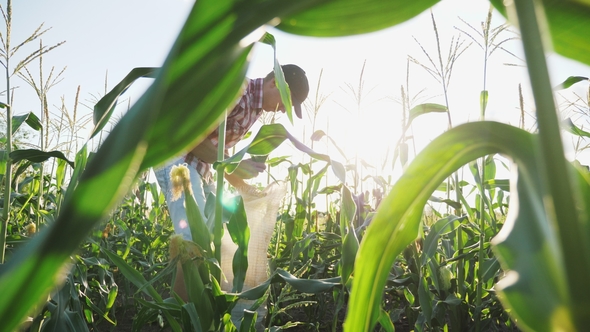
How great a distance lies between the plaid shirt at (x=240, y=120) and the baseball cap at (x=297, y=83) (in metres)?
0.42

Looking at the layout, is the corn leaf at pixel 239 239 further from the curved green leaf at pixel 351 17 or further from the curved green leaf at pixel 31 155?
the curved green leaf at pixel 351 17

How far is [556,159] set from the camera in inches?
9.4

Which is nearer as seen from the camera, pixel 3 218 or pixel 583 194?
pixel 583 194

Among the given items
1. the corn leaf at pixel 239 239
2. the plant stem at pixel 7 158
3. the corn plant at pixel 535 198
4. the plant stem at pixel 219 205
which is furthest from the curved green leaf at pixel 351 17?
the plant stem at pixel 7 158

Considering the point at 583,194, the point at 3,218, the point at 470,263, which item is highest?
the point at 583,194

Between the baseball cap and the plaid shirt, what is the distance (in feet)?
1.36

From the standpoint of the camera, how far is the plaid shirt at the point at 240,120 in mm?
2707

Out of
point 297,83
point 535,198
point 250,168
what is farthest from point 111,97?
point 297,83

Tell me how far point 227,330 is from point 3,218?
713 mm

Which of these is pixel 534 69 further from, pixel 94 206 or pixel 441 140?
pixel 94 206

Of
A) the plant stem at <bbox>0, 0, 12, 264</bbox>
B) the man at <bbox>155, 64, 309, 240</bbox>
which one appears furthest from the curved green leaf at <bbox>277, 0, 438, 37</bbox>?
the man at <bbox>155, 64, 309, 240</bbox>

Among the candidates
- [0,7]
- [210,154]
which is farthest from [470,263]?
[0,7]

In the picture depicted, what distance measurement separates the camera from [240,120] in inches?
113

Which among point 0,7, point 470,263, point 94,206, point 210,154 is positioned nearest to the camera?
point 94,206
